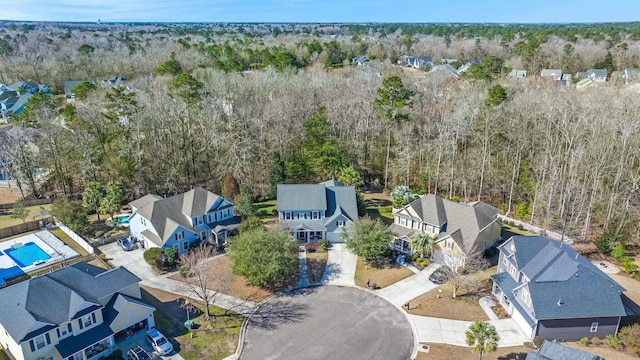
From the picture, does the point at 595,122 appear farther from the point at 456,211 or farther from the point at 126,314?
the point at 126,314

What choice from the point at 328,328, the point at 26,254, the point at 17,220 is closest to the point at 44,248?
the point at 26,254

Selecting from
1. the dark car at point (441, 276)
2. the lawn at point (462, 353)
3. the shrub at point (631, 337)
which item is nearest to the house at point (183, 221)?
the dark car at point (441, 276)

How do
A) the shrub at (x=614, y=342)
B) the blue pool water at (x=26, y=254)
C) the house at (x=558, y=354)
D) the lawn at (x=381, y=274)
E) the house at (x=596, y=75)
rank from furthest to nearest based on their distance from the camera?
the house at (x=596, y=75) < the blue pool water at (x=26, y=254) < the lawn at (x=381, y=274) < the shrub at (x=614, y=342) < the house at (x=558, y=354)

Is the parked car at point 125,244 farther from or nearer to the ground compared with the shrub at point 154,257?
nearer to the ground

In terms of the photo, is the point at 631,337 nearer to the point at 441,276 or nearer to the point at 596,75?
the point at 441,276

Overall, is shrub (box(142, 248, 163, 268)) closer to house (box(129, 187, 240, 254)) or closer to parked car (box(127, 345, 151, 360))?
house (box(129, 187, 240, 254))

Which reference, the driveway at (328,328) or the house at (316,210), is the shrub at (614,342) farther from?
the house at (316,210)

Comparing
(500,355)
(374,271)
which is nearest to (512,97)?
(374,271)
